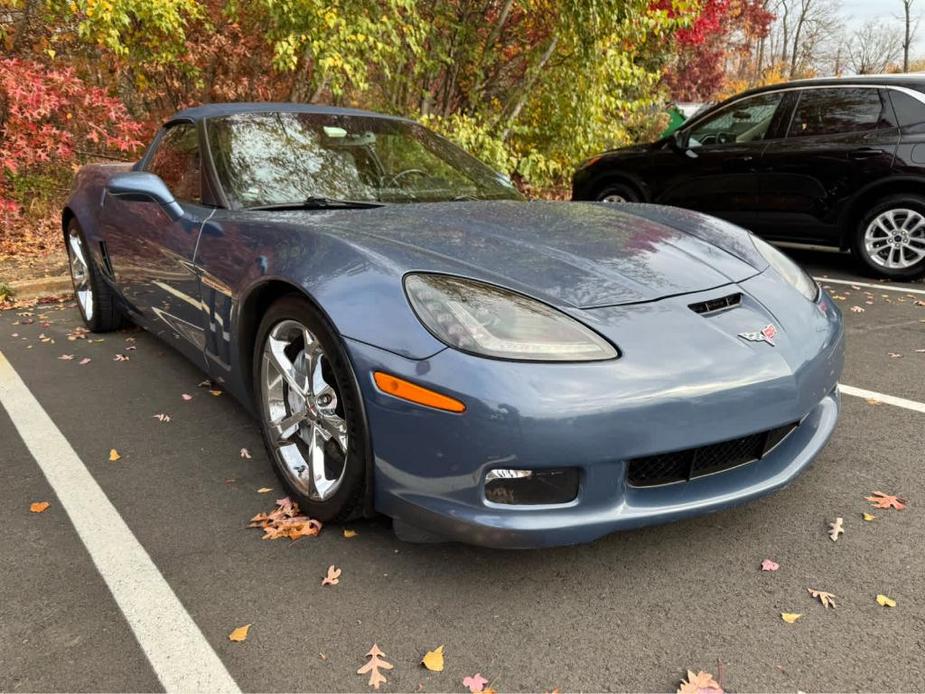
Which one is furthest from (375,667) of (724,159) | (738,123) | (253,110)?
(738,123)

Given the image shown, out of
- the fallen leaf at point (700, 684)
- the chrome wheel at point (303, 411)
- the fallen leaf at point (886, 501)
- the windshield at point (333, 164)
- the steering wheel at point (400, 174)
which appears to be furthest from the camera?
the steering wheel at point (400, 174)

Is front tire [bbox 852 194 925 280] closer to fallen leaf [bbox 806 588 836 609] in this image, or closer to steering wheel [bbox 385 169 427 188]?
steering wheel [bbox 385 169 427 188]

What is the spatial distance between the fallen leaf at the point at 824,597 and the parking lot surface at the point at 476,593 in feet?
0.06

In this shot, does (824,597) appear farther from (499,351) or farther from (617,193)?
(617,193)

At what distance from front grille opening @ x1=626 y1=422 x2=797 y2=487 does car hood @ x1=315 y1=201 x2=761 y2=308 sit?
453mm

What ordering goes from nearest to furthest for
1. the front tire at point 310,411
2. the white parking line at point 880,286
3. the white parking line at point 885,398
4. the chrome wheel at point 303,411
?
the front tire at point 310,411
the chrome wheel at point 303,411
the white parking line at point 885,398
the white parking line at point 880,286

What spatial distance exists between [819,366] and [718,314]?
361mm

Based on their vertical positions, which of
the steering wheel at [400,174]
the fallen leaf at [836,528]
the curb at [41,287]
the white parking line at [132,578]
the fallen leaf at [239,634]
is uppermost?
the steering wheel at [400,174]

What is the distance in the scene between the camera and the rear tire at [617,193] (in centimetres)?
732

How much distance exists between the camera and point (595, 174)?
302 inches

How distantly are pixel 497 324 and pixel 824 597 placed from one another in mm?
1176

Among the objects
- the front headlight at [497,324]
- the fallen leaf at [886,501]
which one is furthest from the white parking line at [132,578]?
the fallen leaf at [886,501]

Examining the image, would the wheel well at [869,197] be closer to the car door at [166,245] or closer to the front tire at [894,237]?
the front tire at [894,237]

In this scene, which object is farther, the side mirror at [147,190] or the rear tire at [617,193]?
the rear tire at [617,193]
